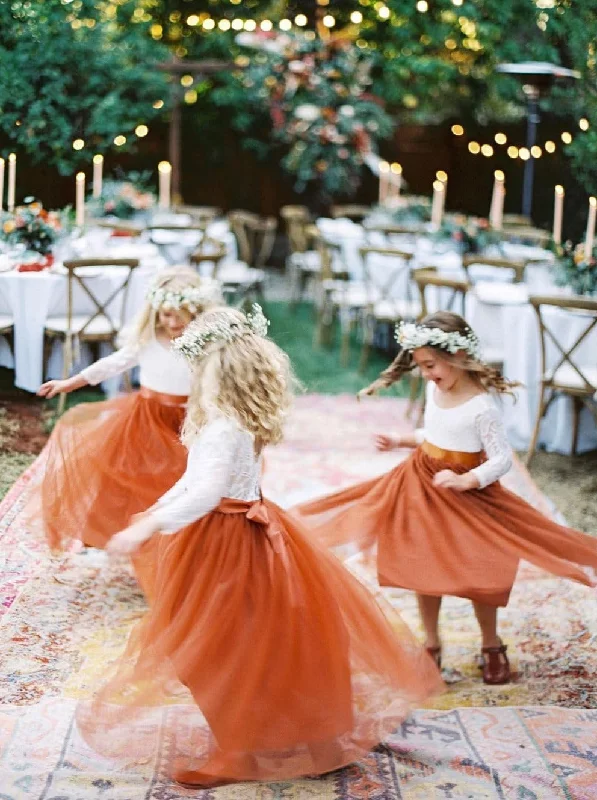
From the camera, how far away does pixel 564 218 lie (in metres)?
6.55

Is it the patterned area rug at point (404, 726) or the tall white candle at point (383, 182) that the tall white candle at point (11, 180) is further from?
the tall white candle at point (383, 182)

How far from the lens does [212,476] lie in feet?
8.59

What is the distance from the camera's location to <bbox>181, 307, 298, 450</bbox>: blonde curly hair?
2707mm

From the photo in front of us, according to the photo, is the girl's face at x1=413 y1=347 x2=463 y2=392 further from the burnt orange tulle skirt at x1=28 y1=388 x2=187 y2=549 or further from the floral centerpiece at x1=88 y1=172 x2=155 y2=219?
the floral centerpiece at x1=88 y1=172 x2=155 y2=219

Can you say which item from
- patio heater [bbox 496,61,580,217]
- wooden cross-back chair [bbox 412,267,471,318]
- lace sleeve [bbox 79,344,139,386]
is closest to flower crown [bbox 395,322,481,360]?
lace sleeve [bbox 79,344,139,386]

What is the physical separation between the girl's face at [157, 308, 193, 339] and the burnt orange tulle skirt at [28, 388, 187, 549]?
0.79 ft

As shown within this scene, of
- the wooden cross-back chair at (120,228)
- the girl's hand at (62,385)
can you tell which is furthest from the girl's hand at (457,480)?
the wooden cross-back chair at (120,228)

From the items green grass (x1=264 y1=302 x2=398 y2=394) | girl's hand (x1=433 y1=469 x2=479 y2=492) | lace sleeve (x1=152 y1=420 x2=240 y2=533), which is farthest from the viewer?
green grass (x1=264 y1=302 x2=398 y2=394)

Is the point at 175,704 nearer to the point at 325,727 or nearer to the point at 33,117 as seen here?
the point at 325,727

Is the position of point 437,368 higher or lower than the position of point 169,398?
higher

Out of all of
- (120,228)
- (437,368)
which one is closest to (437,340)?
(437,368)

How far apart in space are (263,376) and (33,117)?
1.96 metres

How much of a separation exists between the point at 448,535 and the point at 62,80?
7.81ft

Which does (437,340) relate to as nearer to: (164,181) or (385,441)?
(385,441)
